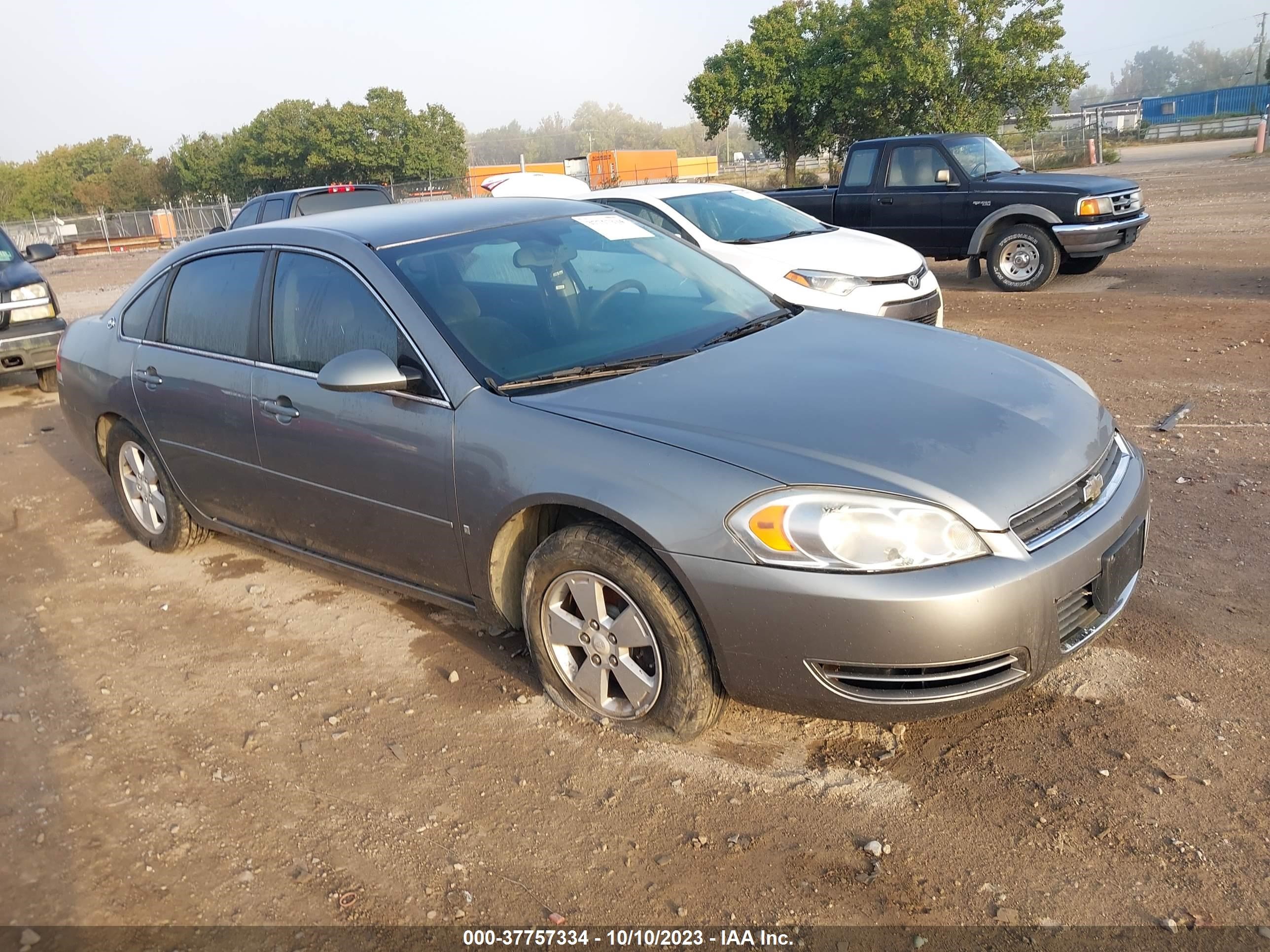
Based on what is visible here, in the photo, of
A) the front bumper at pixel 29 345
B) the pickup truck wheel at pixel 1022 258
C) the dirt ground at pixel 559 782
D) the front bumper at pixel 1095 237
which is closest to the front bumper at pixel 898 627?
the dirt ground at pixel 559 782

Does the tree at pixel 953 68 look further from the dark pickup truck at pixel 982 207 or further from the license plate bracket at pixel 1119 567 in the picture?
the license plate bracket at pixel 1119 567

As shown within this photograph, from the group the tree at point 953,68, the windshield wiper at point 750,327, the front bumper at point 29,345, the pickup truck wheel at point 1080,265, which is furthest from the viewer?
the tree at point 953,68

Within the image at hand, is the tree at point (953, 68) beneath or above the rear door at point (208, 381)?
above

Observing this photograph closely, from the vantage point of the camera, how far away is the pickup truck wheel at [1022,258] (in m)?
11.4

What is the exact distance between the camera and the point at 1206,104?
212 ft

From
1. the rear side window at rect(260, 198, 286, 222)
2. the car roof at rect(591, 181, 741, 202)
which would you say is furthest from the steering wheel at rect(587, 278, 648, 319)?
the rear side window at rect(260, 198, 286, 222)

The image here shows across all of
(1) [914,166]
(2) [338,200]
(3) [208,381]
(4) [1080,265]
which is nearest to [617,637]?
(3) [208,381]

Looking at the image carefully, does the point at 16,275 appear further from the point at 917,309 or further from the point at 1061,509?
the point at 1061,509

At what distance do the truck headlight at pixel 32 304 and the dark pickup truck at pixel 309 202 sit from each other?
3.43 m

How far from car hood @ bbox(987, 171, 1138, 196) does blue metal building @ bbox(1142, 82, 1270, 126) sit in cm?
5091

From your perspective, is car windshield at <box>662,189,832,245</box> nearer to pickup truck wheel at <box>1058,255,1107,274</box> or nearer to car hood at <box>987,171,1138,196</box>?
car hood at <box>987,171,1138,196</box>

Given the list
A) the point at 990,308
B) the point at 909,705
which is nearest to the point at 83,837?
the point at 909,705

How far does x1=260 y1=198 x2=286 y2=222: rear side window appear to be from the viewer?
13500 mm

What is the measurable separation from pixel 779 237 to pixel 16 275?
7228mm
